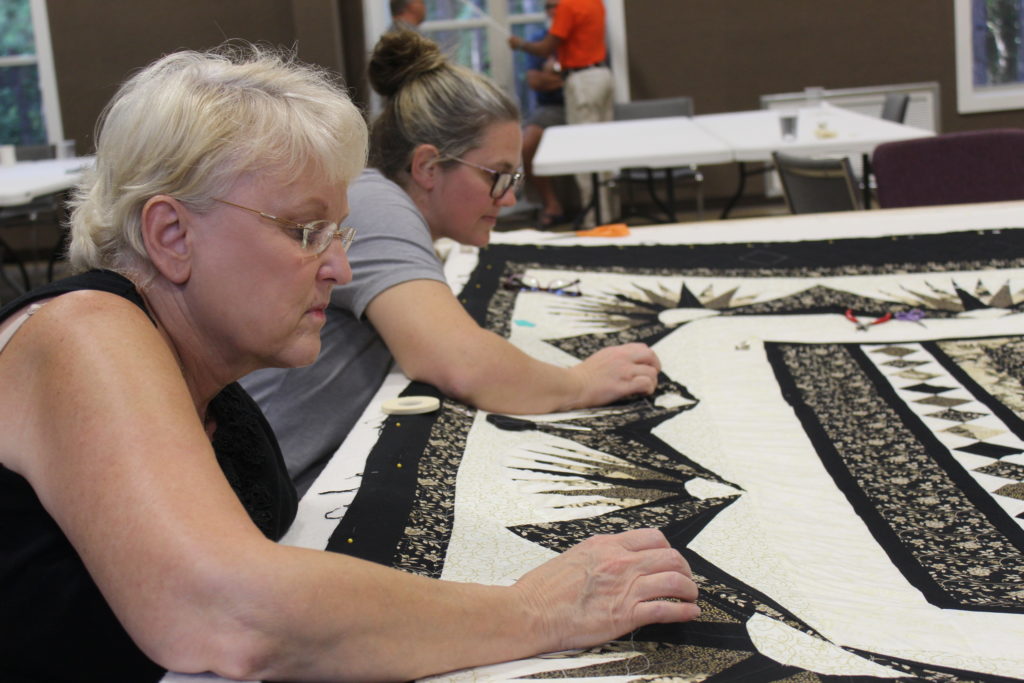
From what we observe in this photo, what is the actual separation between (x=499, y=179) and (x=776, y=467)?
759 mm

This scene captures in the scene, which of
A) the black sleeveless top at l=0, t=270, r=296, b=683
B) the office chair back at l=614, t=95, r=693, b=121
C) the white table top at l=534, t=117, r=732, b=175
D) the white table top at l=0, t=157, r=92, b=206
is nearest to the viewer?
the black sleeveless top at l=0, t=270, r=296, b=683

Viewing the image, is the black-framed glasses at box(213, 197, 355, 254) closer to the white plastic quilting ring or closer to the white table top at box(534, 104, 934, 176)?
the white plastic quilting ring

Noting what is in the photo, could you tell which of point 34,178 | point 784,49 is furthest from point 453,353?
point 784,49

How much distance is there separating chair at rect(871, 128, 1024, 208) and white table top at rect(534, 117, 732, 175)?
1.06 metres

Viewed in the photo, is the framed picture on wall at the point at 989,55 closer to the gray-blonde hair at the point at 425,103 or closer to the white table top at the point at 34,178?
the white table top at the point at 34,178

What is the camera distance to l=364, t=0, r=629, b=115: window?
8766mm

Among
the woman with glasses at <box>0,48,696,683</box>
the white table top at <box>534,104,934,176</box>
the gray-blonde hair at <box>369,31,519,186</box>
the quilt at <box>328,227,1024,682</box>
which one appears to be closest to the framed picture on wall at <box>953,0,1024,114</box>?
the white table top at <box>534,104,934,176</box>

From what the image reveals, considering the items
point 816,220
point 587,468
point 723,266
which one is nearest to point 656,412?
point 587,468

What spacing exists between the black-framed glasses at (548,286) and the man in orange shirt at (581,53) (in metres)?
5.42

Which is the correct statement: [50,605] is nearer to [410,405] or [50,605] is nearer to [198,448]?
[198,448]

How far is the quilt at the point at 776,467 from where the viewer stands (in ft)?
3.66

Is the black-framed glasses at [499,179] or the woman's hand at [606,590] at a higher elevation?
the black-framed glasses at [499,179]

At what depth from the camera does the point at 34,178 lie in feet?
18.8

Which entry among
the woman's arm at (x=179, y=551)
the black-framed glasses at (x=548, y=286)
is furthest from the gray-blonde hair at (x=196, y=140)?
the black-framed glasses at (x=548, y=286)
